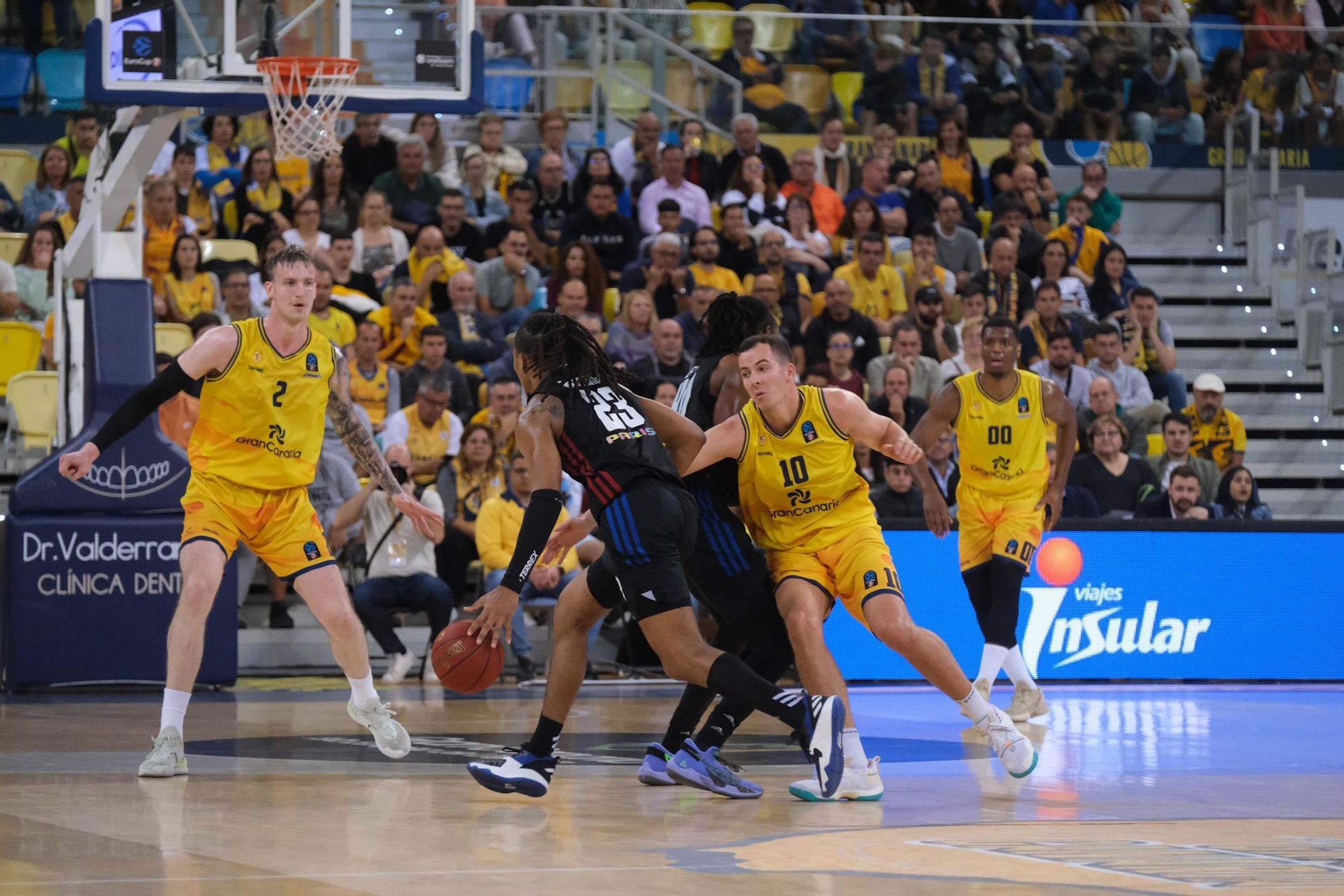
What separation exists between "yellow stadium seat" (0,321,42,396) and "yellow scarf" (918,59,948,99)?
9157mm

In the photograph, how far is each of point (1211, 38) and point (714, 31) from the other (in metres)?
5.26

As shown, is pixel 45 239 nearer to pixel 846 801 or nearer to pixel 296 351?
pixel 296 351

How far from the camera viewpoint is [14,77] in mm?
16906

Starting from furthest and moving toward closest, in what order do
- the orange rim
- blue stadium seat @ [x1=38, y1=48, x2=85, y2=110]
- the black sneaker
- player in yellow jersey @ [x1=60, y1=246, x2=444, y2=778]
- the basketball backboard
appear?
Result: blue stadium seat @ [x1=38, y1=48, x2=85, y2=110] < the black sneaker < the basketball backboard < the orange rim < player in yellow jersey @ [x1=60, y1=246, x2=444, y2=778]

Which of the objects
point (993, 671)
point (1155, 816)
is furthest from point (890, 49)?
point (1155, 816)

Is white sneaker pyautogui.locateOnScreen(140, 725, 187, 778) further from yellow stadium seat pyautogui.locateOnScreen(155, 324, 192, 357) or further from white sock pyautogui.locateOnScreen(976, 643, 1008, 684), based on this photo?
yellow stadium seat pyautogui.locateOnScreen(155, 324, 192, 357)

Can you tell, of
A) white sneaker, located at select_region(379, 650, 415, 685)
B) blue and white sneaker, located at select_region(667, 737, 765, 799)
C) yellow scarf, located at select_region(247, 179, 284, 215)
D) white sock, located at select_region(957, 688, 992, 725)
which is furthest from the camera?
yellow scarf, located at select_region(247, 179, 284, 215)

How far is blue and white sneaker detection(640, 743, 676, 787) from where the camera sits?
7246 mm

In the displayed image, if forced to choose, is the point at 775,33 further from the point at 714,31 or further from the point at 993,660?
the point at 993,660

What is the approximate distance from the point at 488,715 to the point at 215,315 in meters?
4.63

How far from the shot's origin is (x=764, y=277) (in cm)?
1552

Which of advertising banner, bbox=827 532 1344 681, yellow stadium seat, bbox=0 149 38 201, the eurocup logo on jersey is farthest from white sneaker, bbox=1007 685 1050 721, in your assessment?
yellow stadium seat, bbox=0 149 38 201

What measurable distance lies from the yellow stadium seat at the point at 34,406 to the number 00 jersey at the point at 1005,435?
7053mm

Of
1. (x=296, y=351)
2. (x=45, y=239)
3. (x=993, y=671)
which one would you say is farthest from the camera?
(x=45, y=239)
